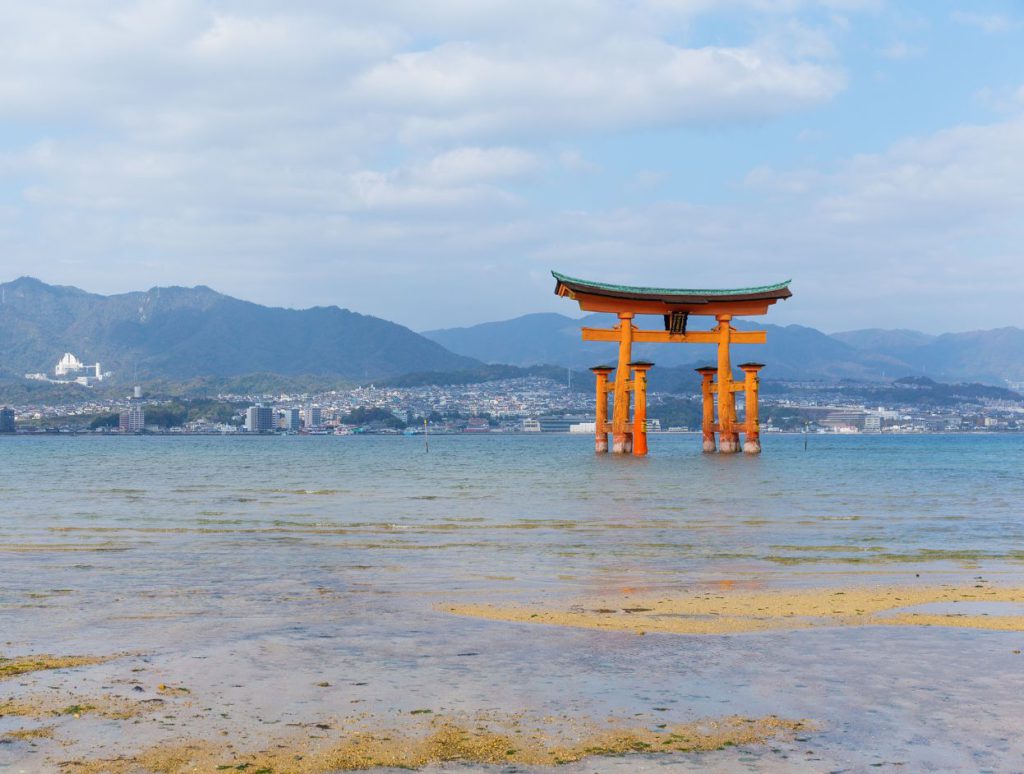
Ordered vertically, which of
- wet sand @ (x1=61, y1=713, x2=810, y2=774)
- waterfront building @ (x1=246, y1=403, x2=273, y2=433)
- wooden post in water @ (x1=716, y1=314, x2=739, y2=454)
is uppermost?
wooden post in water @ (x1=716, y1=314, x2=739, y2=454)

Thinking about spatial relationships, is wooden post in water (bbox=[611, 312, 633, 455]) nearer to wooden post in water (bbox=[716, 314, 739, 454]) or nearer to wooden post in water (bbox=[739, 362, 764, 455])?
wooden post in water (bbox=[716, 314, 739, 454])

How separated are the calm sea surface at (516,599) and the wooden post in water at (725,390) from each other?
41448 mm

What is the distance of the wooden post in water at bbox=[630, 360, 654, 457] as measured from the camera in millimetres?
63938

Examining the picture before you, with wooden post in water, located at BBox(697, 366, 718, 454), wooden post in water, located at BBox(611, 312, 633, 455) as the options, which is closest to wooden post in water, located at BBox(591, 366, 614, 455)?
wooden post in water, located at BBox(611, 312, 633, 455)

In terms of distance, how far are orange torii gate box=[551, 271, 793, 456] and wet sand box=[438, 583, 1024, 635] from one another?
51424 millimetres

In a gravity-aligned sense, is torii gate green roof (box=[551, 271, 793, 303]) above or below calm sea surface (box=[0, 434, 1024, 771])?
→ above

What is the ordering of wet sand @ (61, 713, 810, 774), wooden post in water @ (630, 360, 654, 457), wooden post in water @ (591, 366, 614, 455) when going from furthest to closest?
wooden post in water @ (591, 366, 614, 455), wooden post in water @ (630, 360, 654, 457), wet sand @ (61, 713, 810, 774)

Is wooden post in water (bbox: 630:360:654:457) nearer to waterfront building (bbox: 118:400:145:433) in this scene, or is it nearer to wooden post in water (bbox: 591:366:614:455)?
wooden post in water (bbox: 591:366:614:455)

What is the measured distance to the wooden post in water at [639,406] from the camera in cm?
6394

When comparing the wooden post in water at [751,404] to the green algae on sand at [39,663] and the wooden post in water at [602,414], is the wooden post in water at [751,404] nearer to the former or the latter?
the wooden post in water at [602,414]

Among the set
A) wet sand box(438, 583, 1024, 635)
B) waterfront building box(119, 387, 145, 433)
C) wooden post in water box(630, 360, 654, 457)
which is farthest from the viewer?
waterfront building box(119, 387, 145, 433)

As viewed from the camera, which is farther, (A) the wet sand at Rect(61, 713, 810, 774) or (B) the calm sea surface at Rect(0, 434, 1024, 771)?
(B) the calm sea surface at Rect(0, 434, 1024, 771)

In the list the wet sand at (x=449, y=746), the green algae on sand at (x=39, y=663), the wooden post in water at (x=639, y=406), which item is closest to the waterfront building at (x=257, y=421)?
the wooden post in water at (x=639, y=406)

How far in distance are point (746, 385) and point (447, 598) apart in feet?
200
